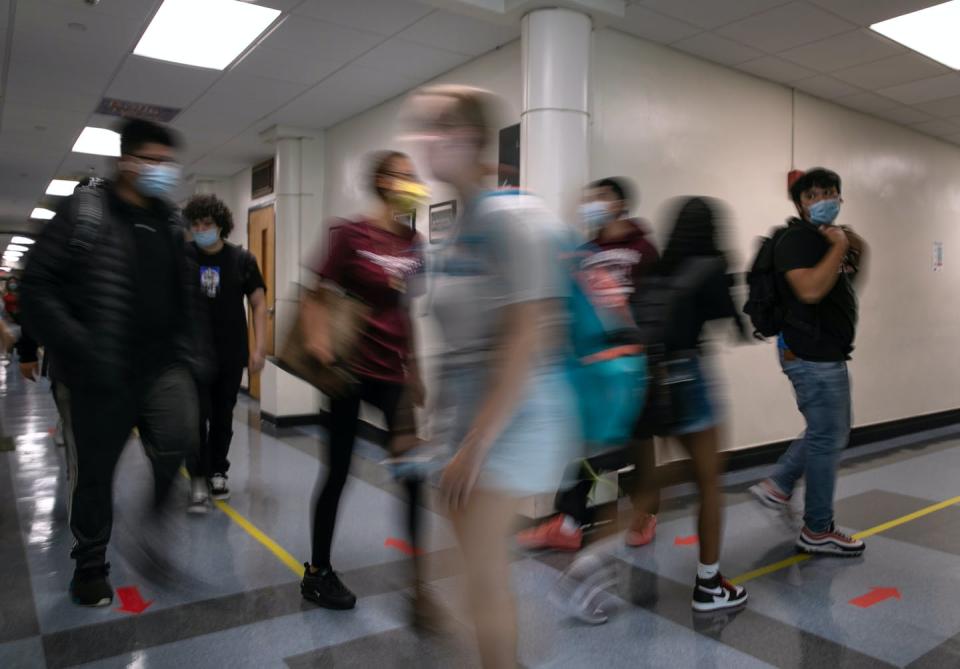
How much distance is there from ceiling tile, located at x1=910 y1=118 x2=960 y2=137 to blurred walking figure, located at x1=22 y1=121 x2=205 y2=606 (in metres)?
6.37

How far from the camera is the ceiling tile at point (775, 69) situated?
4602 millimetres

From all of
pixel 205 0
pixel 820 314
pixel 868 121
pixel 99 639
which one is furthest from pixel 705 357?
pixel 868 121

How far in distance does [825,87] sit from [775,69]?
2.16 ft

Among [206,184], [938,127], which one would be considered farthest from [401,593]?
[206,184]

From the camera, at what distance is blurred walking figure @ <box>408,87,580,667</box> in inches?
51.3

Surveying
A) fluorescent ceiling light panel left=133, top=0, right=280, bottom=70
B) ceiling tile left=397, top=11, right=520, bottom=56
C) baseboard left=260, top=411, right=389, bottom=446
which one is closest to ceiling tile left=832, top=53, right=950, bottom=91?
ceiling tile left=397, top=11, right=520, bottom=56

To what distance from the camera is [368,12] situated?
3.83 metres

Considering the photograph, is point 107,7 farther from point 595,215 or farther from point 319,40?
point 595,215

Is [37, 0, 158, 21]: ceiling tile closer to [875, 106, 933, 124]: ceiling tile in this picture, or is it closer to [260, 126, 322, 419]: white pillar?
[260, 126, 322, 419]: white pillar

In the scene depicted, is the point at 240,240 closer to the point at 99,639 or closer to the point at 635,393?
the point at 99,639

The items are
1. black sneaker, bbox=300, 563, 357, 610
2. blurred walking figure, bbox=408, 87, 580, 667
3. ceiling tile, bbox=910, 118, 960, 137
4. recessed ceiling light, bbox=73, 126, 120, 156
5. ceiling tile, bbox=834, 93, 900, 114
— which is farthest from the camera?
recessed ceiling light, bbox=73, 126, 120, 156

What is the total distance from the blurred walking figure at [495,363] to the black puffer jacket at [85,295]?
1215 mm

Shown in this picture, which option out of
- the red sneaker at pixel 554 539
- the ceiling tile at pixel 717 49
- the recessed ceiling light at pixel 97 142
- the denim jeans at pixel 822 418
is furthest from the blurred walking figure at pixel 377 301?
the recessed ceiling light at pixel 97 142

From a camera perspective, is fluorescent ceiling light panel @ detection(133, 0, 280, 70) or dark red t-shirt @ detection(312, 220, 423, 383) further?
fluorescent ceiling light panel @ detection(133, 0, 280, 70)
